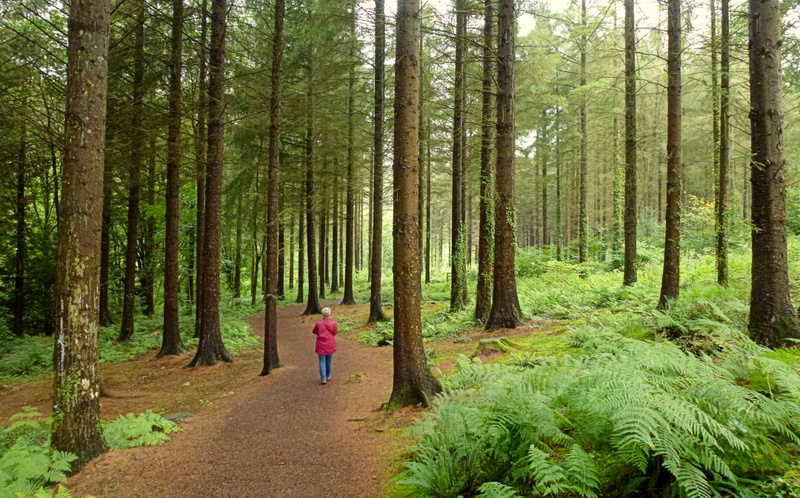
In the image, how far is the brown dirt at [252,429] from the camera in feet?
14.9

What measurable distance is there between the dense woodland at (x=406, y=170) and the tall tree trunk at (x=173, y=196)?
7 centimetres

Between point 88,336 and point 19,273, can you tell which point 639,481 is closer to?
point 88,336

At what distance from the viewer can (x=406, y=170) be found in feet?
20.7

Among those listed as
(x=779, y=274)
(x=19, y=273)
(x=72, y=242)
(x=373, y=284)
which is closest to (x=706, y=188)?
(x=373, y=284)

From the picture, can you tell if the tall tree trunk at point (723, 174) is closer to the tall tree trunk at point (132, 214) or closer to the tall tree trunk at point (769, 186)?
the tall tree trunk at point (769, 186)

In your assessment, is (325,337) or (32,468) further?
(325,337)

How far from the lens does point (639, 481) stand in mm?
2439

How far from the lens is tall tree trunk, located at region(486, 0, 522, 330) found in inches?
380

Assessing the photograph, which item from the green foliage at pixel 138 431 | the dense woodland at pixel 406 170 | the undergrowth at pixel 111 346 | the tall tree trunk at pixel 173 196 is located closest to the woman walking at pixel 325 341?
the dense woodland at pixel 406 170

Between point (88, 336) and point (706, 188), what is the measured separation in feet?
109

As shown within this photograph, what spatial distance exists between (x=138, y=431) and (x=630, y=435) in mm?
6815

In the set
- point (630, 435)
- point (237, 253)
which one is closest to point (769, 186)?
point (630, 435)

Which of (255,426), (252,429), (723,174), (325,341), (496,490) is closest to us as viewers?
(496,490)

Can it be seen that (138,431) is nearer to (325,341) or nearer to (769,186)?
(325,341)
